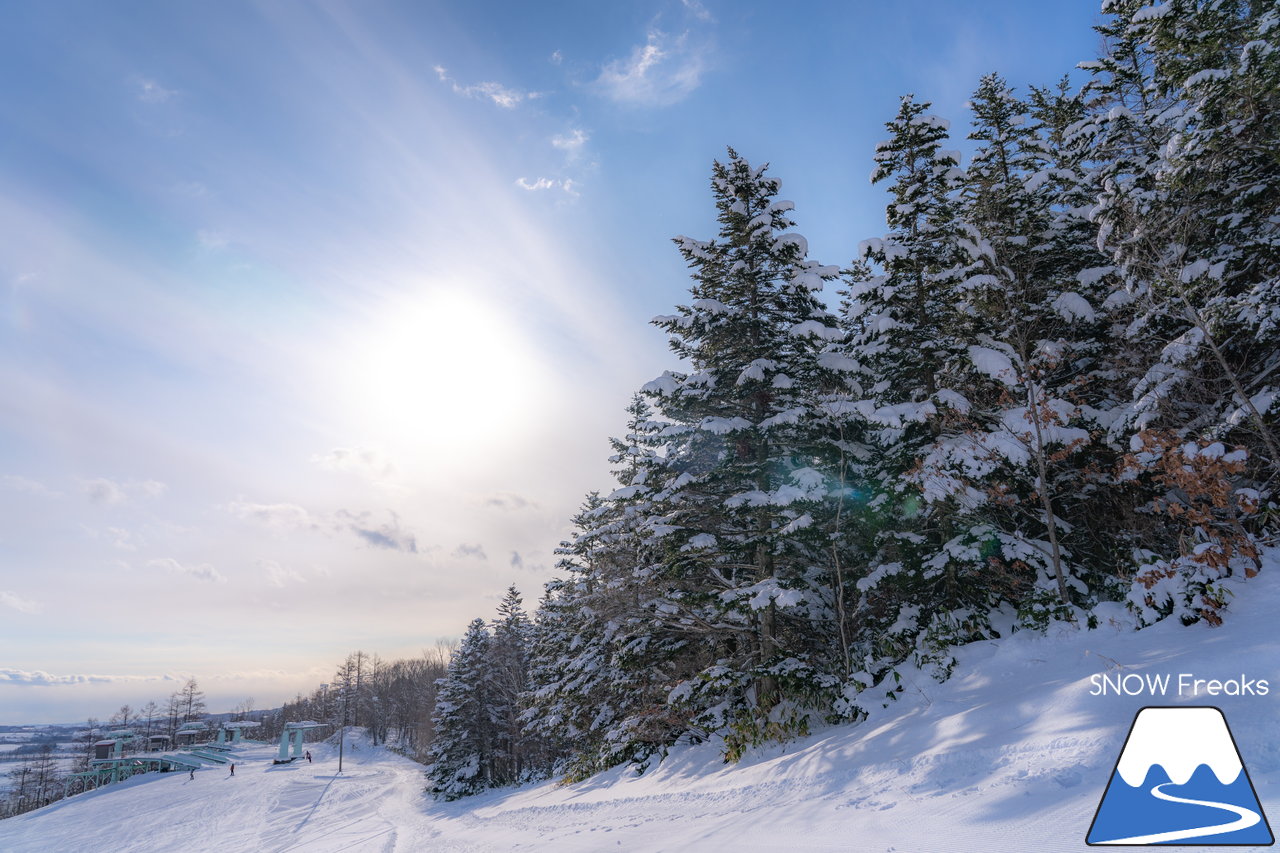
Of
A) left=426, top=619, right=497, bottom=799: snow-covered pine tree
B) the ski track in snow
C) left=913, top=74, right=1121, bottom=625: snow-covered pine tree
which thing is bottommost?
left=426, top=619, right=497, bottom=799: snow-covered pine tree

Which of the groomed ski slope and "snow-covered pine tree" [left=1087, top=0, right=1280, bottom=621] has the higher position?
"snow-covered pine tree" [left=1087, top=0, right=1280, bottom=621]

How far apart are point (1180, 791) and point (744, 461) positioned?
1128cm

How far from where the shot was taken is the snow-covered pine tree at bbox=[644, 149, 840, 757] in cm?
1315

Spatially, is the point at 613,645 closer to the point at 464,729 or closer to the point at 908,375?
the point at 908,375

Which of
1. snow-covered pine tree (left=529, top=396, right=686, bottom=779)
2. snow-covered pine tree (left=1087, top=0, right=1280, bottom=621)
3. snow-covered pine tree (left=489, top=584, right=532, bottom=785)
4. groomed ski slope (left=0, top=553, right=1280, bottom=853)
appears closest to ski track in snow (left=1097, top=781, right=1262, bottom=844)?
groomed ski slope (left=0, top=553, right=1280, bottom=853)

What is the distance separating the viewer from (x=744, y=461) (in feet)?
47.8

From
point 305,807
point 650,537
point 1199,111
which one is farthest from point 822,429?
point 305,807

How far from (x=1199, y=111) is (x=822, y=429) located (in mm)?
8691

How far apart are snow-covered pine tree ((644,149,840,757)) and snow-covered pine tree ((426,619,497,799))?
1002 inches

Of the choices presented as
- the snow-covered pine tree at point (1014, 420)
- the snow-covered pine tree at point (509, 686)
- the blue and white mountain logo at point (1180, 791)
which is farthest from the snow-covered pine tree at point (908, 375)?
the snow-covered pine tree at point (509, 686)

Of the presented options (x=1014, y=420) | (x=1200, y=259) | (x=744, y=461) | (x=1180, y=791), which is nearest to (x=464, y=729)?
(x=744, y=461)

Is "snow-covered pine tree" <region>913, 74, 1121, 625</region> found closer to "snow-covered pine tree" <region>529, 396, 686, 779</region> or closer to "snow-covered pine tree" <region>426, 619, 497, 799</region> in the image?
"snow-covered pine tree" <region>529, 396, 686, 779</region>

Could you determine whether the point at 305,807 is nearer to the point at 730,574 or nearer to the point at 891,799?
the point at 730,574

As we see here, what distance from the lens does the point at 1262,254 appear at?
9.76 meters
